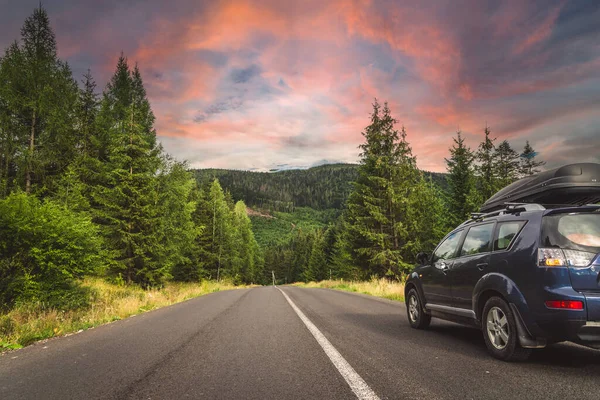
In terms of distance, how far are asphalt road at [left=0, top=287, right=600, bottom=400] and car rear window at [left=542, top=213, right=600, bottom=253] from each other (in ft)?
4.45

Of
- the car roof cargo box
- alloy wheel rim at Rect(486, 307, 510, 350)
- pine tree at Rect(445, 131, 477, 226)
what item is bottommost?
alloy wheel rim at Rect(486, 307, 510, 350)


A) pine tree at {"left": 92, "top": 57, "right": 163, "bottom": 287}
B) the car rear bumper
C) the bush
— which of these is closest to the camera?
the car rear bumper

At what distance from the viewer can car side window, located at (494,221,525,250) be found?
14.2 feet

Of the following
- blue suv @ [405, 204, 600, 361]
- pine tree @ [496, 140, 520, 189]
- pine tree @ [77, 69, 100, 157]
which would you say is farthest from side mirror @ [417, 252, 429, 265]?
pine tree @ [496, 140, 520, 189]

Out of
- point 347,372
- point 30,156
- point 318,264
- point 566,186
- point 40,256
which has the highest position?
point 30,156

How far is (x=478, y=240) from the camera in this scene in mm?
5098

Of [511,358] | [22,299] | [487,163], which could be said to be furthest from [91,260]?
[487,163]

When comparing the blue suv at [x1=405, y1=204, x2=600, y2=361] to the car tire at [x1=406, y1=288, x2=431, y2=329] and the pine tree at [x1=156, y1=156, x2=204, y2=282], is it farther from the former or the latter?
the pine tree at [x1=156, y1=156, x2=204, y2=282]

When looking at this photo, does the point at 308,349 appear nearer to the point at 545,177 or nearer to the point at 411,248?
the point at 545,177

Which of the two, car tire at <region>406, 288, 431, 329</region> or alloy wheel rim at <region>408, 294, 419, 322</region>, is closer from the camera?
car tire at <region>406, 288, 431, 329</region>

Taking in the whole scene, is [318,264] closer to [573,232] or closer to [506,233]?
[506,233]

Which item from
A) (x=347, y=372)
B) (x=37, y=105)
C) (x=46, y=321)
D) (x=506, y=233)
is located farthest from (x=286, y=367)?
(x=37, y=105)

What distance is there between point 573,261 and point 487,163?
3131 centimetres

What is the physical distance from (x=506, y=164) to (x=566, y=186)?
34360 millimetres
